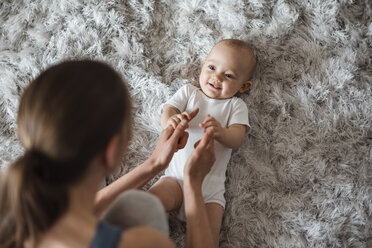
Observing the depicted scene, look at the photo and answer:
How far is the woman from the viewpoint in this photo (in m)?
0.70

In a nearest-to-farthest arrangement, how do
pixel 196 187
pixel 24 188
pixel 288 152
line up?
pixel 24 188 < pixel 196 187 < pixel 288 152

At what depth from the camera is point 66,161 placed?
2.31 feet

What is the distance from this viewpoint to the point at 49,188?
697mm

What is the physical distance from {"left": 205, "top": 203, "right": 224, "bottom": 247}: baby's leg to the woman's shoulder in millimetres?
462

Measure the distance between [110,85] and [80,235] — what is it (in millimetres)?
345

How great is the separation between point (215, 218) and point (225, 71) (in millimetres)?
589

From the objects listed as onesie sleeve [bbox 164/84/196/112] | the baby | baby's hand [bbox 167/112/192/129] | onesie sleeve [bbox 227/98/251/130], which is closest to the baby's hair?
the baby

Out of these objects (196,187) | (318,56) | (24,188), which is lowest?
(196,187)

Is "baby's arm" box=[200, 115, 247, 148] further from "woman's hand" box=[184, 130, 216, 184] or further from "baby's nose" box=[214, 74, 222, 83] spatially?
"baby's nose" box=[214, 74, 222, 83]

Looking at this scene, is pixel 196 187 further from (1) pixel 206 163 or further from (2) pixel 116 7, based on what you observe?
(2) pixel 116 7

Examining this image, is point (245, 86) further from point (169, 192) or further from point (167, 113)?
point (169, 192)

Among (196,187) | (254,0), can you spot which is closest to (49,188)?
(196,187)

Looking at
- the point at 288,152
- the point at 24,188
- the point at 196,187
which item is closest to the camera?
the point at 24,188

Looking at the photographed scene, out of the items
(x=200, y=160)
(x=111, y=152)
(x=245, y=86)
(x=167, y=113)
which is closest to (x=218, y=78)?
(x=245, y=86)
